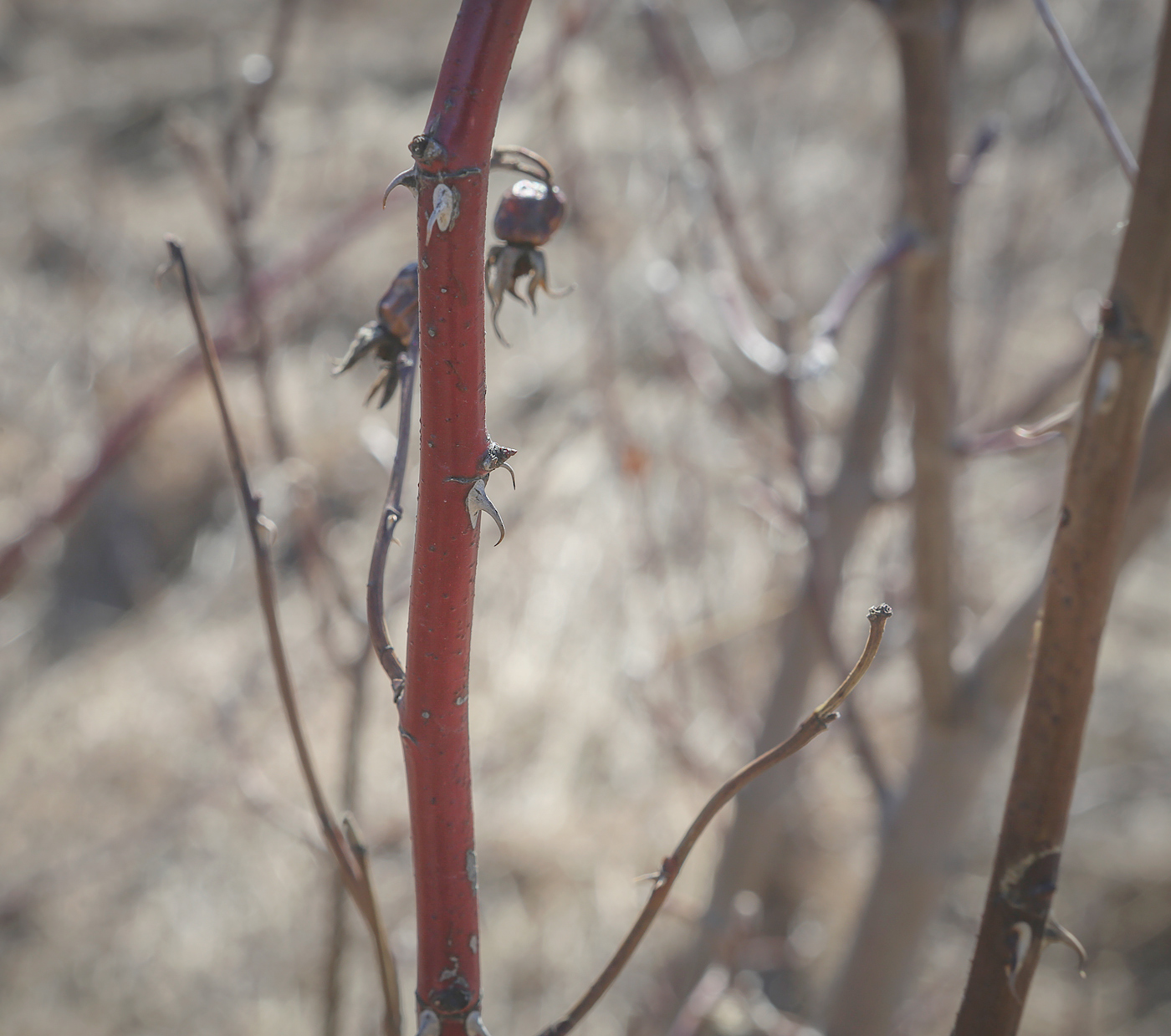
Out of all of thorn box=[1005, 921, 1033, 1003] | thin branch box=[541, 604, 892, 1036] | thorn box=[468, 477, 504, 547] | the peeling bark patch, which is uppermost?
the peeling bark patch

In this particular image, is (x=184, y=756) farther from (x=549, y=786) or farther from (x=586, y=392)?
(x=586, y=392)

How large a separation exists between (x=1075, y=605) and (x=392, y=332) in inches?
10.9

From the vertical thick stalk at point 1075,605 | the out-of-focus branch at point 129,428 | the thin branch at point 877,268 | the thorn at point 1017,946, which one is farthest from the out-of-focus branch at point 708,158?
the thorn at point 1017,946

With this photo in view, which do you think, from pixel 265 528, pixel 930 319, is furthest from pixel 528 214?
pixel 930 319

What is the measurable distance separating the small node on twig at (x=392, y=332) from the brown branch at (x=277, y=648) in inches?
2.0

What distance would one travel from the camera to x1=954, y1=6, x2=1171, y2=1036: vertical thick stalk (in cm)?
35

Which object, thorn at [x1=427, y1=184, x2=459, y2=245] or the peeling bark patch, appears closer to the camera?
thorn at [x1=427, y1=184, x2=459, y2=245]

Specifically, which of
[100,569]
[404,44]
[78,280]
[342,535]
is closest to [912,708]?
[342,535]

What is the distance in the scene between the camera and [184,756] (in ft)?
8.23

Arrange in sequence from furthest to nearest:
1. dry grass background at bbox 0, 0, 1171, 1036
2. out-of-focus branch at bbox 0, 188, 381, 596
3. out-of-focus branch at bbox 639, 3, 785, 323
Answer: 1. dry grass background at bbox 0, 0, 1171, 1036
2. out-of-focus branch at bbox 639, 3, 785, 323
3. out-of-focus branch at bbox 0, 188, 381, 596

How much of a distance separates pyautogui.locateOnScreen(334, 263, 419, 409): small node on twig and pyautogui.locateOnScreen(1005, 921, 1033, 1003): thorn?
0.31 metres

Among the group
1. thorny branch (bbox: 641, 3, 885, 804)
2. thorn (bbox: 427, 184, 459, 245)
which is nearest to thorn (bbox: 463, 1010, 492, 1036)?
thorn (bbox: 427, 184, 459, 245)

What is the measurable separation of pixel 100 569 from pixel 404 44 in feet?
13.2

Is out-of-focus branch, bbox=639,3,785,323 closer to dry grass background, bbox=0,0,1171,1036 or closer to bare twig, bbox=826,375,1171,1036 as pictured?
dry grass background, bbox=0,0,1171,1036
